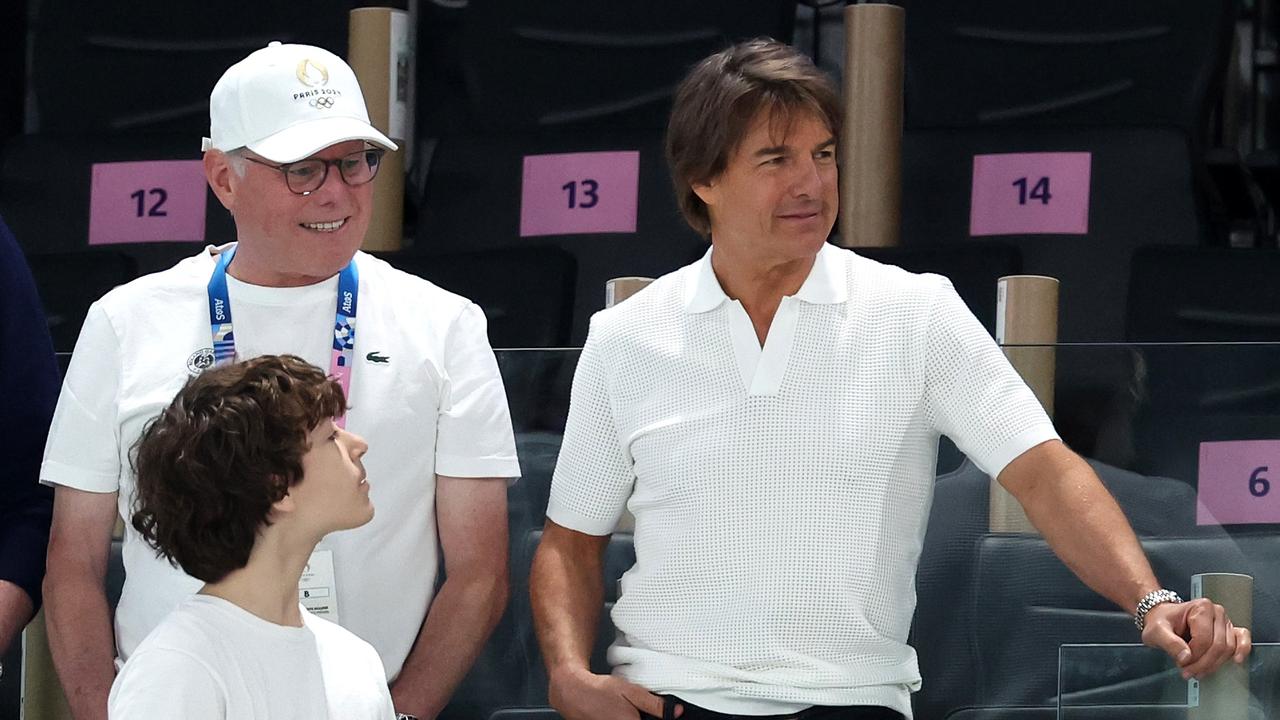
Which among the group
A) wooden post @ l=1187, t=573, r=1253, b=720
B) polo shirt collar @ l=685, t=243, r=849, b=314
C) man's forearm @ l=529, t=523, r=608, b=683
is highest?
polo shirt collar @ l=685, t=243, r=849, b=314

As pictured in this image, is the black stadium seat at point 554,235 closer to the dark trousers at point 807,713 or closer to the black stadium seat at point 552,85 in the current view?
the black stadium seat at point 552,85

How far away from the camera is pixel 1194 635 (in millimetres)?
1875

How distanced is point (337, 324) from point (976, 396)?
720 mm

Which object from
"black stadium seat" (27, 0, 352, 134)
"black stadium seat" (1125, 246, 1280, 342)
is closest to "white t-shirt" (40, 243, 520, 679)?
"black stadium seat" (1125, 246, 1280, 342)

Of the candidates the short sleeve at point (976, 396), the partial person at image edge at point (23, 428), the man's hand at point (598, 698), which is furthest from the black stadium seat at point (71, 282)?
the short sleeve at point (976, 396)

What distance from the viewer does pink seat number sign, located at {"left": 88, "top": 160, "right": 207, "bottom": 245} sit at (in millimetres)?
3836

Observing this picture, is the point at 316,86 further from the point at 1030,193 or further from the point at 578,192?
the point at 1030,193

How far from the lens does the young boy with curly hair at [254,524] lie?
5.89ft

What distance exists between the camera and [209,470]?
183 cm

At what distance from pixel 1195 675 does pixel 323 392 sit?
35.3 inches

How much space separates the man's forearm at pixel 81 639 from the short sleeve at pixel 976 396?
960mm

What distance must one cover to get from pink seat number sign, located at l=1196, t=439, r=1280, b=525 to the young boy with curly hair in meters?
0.99

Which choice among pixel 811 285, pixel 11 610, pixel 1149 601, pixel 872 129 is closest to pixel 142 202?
pixel 872 129

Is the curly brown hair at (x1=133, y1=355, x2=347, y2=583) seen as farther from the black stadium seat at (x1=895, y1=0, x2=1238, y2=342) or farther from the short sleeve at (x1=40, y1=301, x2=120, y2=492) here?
the black stadium seat at (x1=895, y1=0, x2=1238, y2=342)
